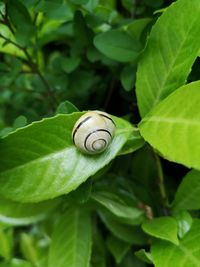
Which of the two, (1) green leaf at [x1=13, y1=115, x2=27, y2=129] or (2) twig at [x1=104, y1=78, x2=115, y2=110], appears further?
(2) twig at [x1=104, y1=78, x2=115, y2=110]

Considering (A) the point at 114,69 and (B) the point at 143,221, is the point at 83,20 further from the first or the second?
(B) the point at 143,221

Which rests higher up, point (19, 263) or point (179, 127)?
point (179, 127)

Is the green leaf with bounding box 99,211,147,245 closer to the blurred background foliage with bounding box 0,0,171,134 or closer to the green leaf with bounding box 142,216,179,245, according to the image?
the green leaf with bounding box 142,216,179,245

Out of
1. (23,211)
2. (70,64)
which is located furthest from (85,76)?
(23,211)

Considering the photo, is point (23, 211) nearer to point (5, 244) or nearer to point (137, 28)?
point (5, 244)

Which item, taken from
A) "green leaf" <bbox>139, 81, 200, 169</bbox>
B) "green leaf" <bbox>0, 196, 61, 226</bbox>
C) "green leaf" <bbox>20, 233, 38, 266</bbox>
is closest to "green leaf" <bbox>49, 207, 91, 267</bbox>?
"green leaf" <bbox>0, 196, 61, 226</bbox>
